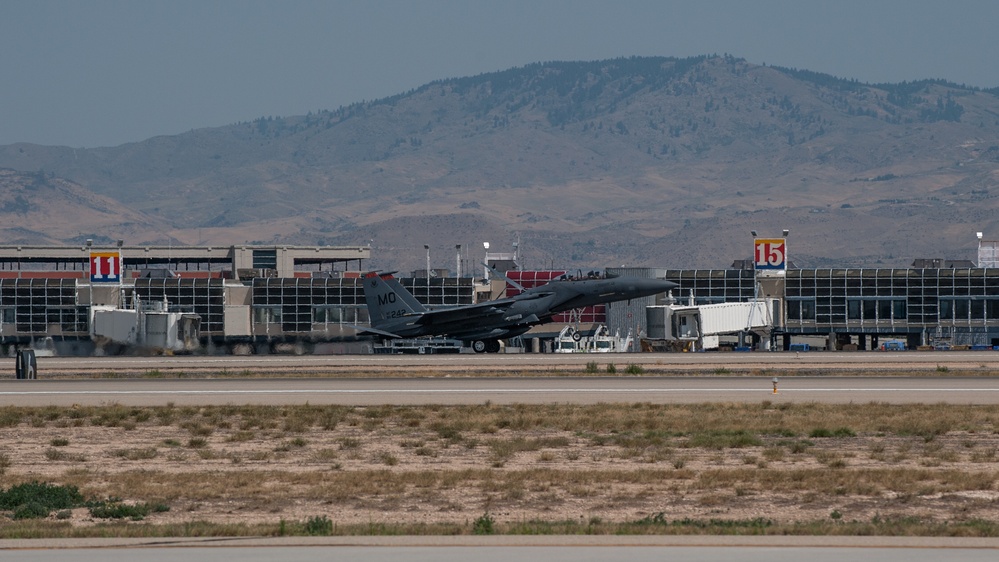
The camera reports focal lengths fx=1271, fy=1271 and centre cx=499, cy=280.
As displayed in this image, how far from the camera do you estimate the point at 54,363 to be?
64.5m

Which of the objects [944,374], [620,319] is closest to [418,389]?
[944,374]

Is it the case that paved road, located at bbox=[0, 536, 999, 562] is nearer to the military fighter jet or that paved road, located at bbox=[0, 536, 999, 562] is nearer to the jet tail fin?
the military fighter jet

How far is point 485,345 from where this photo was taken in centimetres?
7344

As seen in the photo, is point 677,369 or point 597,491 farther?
point 677,369

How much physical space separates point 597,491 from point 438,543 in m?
6.02

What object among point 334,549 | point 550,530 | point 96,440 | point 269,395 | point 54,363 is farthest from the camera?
point 54,363

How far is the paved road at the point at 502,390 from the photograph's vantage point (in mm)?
39438

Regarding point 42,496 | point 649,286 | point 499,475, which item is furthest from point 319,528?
point 649,286

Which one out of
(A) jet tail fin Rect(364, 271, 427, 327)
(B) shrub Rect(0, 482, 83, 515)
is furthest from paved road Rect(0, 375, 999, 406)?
(A) jet tail fin Rect(364, 271, 427, 327)

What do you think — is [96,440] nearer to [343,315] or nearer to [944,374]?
[944,374]

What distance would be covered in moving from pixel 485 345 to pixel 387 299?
6405 millimetres

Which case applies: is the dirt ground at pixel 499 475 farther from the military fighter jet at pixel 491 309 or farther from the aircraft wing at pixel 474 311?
the aircraft wing at pixel 474 311

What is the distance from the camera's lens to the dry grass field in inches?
787

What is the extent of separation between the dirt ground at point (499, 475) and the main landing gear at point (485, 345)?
134ft
